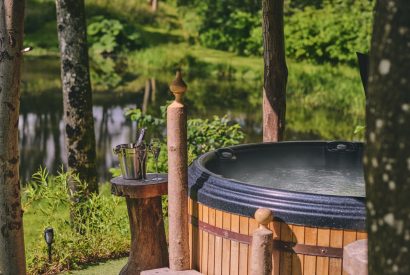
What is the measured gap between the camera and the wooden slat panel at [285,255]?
3.93 m

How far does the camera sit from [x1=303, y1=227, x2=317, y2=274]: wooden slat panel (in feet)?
12.7

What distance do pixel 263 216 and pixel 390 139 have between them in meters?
1.79

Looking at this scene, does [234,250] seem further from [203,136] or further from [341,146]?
[203,136]

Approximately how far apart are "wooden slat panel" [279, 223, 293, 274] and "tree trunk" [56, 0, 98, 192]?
298 centimetres

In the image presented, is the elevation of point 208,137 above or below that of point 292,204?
below

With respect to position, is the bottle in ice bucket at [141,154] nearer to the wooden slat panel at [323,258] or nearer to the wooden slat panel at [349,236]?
the wooden slat panel at [323,258]

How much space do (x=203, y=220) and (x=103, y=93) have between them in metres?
14.1

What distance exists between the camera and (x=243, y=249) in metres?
4.12

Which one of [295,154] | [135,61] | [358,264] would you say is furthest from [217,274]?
[135,61]

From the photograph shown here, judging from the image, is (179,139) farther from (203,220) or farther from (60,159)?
(60,159)

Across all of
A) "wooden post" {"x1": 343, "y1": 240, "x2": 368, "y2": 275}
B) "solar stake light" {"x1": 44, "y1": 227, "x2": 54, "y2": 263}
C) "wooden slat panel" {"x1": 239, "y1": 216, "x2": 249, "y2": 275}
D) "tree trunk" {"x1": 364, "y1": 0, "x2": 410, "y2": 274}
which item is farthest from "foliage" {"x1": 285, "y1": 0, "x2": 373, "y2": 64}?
"tree trunk" {"x1": 364, "y1": 0, "x2": 410, "y2": 274}

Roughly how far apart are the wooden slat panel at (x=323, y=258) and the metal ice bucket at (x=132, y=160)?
1405 mm

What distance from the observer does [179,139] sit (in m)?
4.40

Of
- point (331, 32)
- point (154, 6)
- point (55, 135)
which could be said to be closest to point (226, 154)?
point (55, 135)
